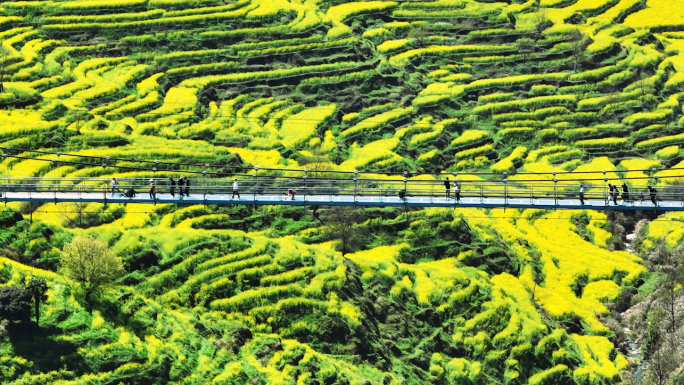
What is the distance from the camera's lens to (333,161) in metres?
95.3

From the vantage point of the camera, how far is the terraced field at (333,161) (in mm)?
65625

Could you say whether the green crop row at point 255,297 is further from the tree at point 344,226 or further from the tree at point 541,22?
the tree at point 541,22

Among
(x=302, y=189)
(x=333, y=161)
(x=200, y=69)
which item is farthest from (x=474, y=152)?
(x=302, y=189)

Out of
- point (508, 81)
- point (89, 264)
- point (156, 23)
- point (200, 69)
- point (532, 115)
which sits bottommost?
point (89, 264)

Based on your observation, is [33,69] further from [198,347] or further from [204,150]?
[198,347]

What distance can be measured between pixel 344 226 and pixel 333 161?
53.8ft

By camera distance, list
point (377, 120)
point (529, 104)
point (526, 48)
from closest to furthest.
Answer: point (377, 120), point (529, 104), point (526, 48)

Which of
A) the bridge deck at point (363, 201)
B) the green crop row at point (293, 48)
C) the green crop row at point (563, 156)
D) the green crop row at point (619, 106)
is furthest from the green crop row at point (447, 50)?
the bridge deck at point (363, 201)

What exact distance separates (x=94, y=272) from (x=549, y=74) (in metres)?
62.4

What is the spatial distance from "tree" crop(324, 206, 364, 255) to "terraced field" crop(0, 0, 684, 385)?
831mm

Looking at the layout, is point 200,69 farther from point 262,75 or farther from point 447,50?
point 447,50

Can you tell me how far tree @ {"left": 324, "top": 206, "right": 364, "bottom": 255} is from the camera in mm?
79438

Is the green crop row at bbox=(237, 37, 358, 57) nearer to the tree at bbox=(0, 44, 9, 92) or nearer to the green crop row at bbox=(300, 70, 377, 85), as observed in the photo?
the green crop row at bbox=(300, 70, 377, 85)

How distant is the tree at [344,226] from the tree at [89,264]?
18774 mm
